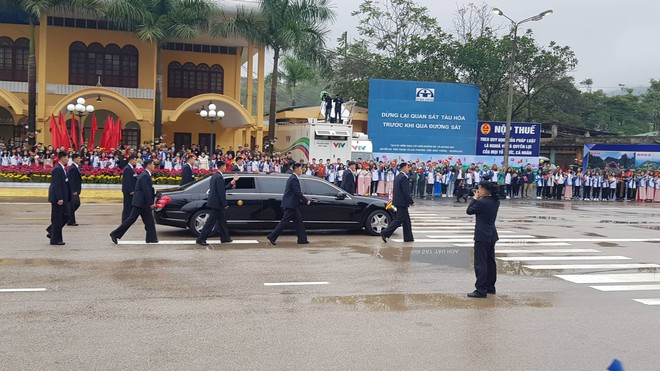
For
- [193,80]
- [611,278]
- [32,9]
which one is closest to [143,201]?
[611,278]

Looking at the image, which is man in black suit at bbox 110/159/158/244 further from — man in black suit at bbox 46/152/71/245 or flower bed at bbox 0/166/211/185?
flower bed at bbox 0/166/211/185

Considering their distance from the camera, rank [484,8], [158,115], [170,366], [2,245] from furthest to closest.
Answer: [484,8], [158,115], [2,245], [170,366]

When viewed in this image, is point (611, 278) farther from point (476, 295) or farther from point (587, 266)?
point (476, 295)

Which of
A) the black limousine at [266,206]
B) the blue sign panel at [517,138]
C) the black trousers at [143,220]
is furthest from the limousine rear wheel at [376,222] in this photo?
the blue sign panel at [517,138]

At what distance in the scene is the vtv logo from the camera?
41.3m

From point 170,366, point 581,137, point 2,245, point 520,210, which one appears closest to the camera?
point 170,366

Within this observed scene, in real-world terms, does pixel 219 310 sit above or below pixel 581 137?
below

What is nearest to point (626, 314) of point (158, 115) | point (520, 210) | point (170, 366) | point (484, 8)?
point (170, 366)

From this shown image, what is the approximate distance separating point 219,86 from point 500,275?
31.7 meters

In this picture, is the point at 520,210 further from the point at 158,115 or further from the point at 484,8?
the point at 484,8

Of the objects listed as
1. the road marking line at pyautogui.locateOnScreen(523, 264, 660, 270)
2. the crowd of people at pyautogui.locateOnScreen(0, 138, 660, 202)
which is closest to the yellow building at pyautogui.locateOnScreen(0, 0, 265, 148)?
the crowd of people at pyautogui.locateOnScreen(0, 138, 660, 202)

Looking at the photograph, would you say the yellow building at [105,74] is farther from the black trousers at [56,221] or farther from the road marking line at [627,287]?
the road marking line at [627,287]

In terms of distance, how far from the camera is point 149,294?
352 inches

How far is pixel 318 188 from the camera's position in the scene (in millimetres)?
15445
